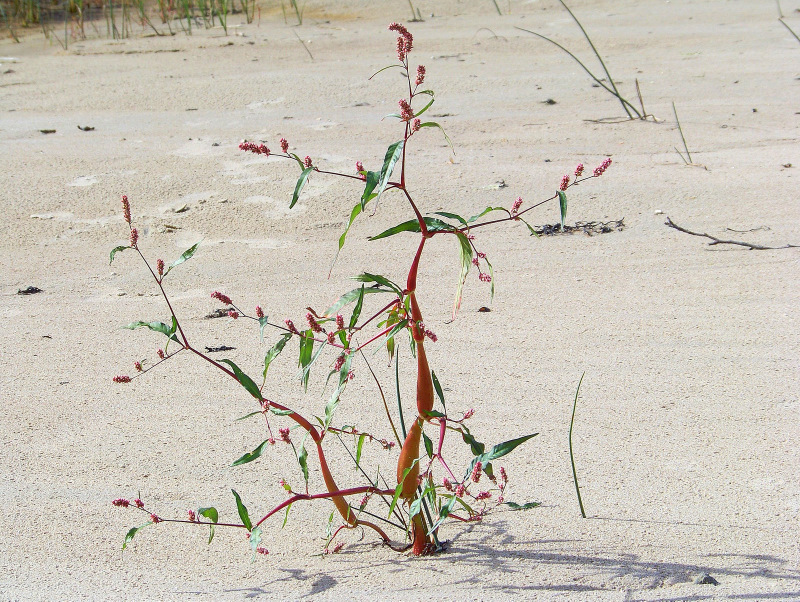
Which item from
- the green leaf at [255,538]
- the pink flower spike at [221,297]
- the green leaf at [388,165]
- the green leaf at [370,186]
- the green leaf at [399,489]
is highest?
the green leaf at [388,165]

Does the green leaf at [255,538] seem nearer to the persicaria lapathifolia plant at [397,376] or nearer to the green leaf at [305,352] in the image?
the persicaria lapathifolia plant at [397,376]

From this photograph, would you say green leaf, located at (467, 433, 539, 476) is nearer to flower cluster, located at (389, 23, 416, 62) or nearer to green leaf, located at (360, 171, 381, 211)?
green leaf, located at (360, 171, 381, 211)

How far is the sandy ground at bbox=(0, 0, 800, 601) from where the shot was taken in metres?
1.57

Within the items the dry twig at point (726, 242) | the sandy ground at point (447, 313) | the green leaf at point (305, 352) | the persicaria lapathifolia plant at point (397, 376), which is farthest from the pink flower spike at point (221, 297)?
the dry twig at point (726, 242)

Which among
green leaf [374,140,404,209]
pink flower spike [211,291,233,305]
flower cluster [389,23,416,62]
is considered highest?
flower cluster [389,23,416,62]

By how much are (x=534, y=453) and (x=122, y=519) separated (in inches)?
34.5

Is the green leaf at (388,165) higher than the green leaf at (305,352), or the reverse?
the green leaf at (388,165)

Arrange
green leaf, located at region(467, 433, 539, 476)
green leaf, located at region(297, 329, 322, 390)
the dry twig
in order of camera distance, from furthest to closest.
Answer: the dry twig
green leaf, located at region(297, 329, 322, 390)
green leaf, located at region(467, 433, 539, 476)

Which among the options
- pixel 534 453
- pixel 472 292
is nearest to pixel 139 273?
pixel 472 292

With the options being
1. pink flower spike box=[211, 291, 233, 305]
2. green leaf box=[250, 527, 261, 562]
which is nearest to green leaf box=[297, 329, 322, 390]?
pink flower spike box=[211, 291, 233, 305]

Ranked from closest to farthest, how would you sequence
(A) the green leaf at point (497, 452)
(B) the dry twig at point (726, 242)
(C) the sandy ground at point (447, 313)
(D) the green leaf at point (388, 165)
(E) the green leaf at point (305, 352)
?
(D) the green leaf at point (388, 165) < (A) the green leaf at point (497, 452) < (E) the green leaf at point (305, 352) < (C) the sandy ground at point (447, 313) < (B) the dry twig at point (726, 242)

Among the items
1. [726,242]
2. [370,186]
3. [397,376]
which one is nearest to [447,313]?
[726,242]

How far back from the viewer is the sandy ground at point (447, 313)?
5.16 ft

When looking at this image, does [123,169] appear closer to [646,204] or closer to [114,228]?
[114,228]
